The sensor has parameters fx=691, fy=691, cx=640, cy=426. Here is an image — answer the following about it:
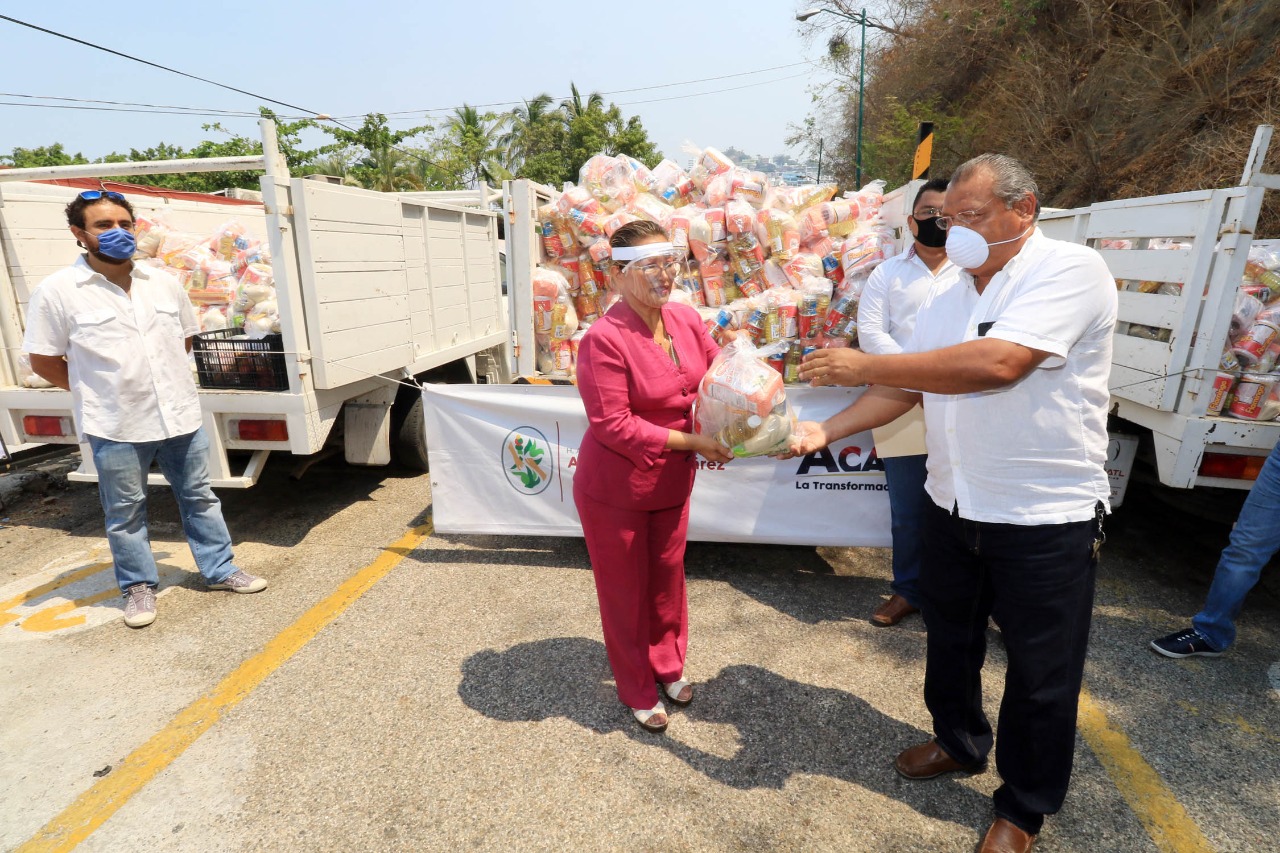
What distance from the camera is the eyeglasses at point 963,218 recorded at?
188 cm

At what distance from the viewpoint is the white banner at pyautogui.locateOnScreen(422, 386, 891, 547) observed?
3.89 meters

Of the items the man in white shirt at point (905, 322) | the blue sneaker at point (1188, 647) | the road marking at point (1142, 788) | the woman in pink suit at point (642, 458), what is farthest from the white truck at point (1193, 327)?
the woman in pink suit at point (642, 458)

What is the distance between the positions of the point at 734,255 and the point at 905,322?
5.56ft

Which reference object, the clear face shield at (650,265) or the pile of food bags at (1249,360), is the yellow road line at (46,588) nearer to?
the clear face shield at (650,265)

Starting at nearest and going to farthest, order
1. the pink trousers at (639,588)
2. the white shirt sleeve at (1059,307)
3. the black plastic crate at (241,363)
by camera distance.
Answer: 1. the white shirt sleeve at (1059,307)
2. the pink trousers at (639,588)
3. the black plastic crate at (241,363)

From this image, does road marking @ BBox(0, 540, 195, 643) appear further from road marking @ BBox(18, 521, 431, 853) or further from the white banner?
the white banner

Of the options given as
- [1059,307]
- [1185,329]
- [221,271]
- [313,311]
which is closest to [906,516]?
[1185,329]

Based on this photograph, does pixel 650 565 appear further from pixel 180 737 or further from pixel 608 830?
pixel 180 737

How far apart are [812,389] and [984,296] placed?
195cm

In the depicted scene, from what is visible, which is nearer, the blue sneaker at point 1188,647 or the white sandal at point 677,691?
the white sandal at point 677,691

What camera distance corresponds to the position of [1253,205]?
9.76 feet

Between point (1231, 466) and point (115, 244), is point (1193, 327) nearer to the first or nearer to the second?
point (1231, 466)

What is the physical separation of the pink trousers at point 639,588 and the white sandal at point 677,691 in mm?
27

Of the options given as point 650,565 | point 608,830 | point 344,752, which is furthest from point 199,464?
point 608,830
